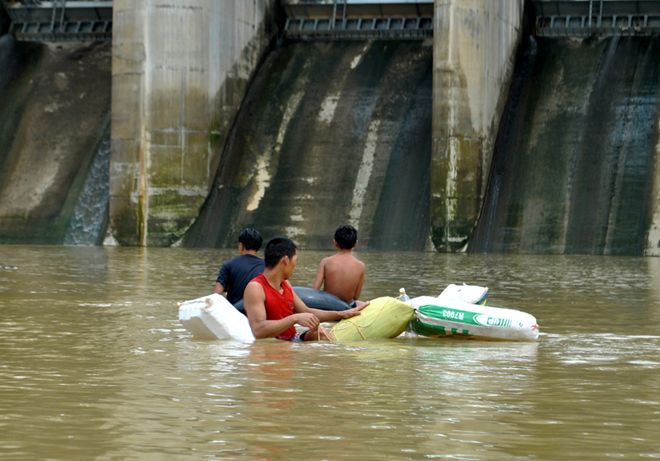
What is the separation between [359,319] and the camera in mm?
11570

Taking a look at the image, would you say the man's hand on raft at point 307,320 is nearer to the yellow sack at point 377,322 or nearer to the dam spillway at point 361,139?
the yellow sack at point 377,322

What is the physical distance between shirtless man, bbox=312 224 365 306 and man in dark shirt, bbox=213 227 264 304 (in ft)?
1.71

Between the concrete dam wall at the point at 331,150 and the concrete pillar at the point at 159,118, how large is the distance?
774 millimetres

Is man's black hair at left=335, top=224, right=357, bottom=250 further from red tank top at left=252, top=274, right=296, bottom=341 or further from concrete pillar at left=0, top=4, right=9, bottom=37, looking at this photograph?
concrete pillar at left=0, top=4, right=9, bottom=37

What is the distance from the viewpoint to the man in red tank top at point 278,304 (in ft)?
35.5

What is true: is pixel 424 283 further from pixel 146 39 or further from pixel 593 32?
pixel 593 32

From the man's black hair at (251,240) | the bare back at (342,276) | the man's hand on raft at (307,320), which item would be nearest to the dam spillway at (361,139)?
the bare back at (342,276)

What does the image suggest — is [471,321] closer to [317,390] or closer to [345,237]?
[345,237]

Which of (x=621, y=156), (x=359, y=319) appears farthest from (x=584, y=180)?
(x=359, y=319)

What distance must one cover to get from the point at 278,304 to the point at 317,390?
8.75ft

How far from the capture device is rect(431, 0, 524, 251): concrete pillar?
3020 centimetres

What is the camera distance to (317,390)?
8.51 meters

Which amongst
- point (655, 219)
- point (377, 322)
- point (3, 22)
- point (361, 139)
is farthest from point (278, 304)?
point (3, 22)

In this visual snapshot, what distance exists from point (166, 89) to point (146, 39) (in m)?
1.12
